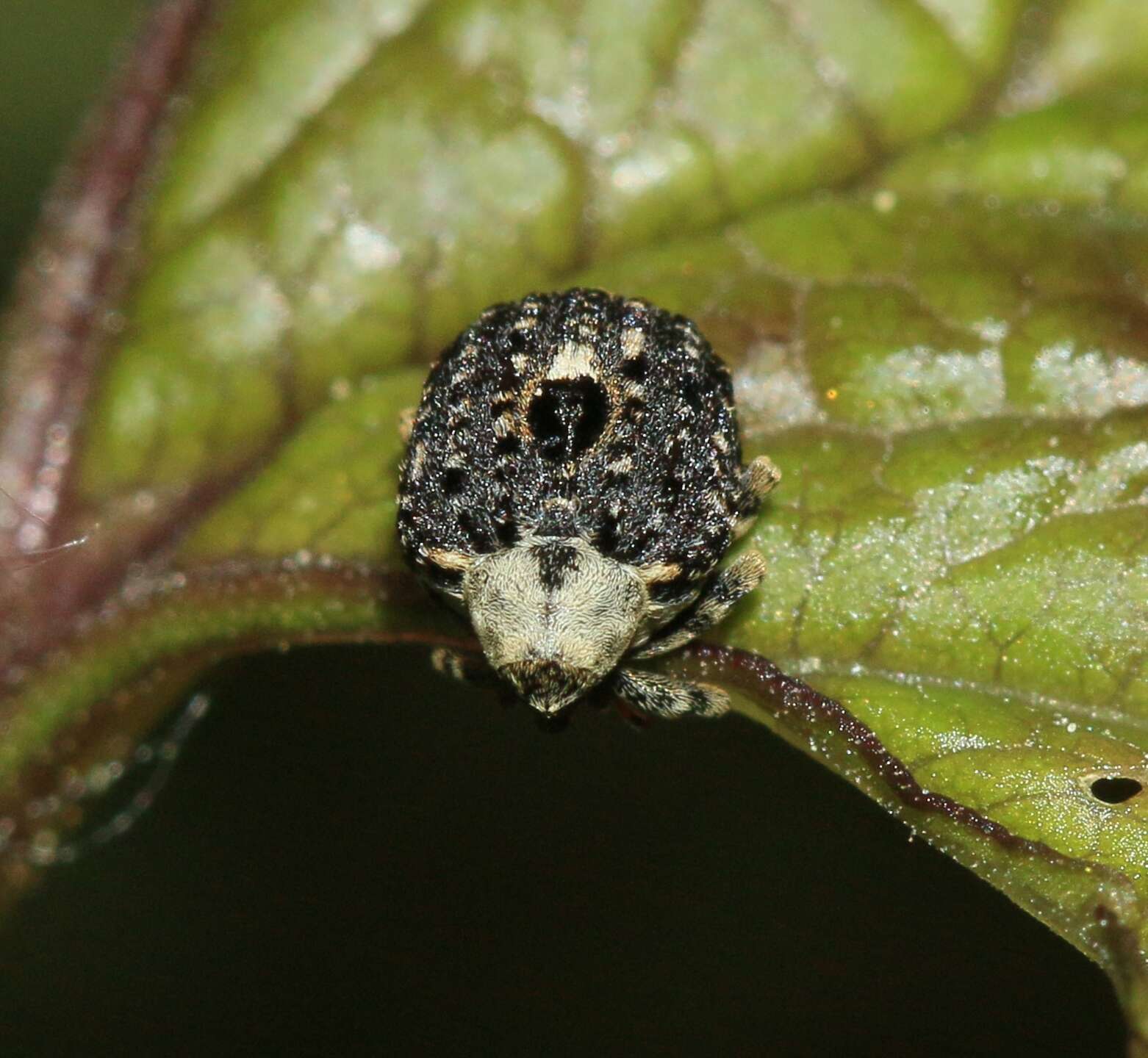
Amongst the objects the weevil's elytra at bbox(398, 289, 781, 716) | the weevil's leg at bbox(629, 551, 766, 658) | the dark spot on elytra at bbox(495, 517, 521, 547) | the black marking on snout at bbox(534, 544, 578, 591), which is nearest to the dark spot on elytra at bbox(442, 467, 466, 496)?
the weevil's elytra at bbox(398, 289, 781, 716)

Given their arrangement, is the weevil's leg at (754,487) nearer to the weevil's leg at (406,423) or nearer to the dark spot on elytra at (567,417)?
the dark spot on elytra at (567,417)

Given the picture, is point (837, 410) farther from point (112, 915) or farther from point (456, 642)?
point (112, 915)

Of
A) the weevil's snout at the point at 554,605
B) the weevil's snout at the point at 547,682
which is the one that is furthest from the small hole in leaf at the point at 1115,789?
the weevil's snout at the point at 547,682

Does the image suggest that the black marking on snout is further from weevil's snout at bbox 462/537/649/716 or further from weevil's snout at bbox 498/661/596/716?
weevil's snout at bbox 498/661/596/716

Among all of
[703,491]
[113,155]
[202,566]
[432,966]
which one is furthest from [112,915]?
[703,491]

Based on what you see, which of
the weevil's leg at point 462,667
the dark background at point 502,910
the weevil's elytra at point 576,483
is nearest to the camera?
the weevil's elytra at point 576,483

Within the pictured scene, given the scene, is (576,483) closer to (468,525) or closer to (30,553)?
(468,525)

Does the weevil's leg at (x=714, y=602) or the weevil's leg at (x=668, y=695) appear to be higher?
the weevil's leg at (x=714, y=602)
